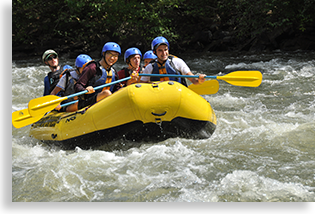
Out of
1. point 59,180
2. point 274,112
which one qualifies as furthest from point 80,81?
point 274,112

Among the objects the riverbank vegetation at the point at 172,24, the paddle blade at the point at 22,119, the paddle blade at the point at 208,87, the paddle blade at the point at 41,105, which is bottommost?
the paddle blade at the point at 22,119

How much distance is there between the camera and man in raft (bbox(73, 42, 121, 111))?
13.2 feet

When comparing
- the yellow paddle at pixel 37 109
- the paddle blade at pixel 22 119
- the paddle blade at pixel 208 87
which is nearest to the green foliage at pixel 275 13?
the paddle blade at pixel 208 87

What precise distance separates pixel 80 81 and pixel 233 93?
371 centimetres

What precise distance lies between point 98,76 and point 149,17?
7449 mm

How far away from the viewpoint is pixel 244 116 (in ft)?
16.2

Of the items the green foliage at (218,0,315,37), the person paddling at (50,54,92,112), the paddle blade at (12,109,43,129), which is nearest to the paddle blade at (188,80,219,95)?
the person paddling at (50,54,92,112)

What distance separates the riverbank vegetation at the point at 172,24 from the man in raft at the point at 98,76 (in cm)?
696

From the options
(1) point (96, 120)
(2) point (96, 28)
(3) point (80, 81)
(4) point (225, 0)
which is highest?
(4) point (225, 0)

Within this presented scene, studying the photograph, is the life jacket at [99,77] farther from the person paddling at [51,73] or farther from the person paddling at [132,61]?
the person paddling at [51,73]

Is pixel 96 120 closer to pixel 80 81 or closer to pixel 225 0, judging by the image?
pixel 80 81

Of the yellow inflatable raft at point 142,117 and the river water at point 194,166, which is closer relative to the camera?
the river water at point 194,166

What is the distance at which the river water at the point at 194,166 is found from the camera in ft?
8.78

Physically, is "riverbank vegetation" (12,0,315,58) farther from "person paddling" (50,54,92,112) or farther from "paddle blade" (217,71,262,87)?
"person paddling" (50,54,92,112)
